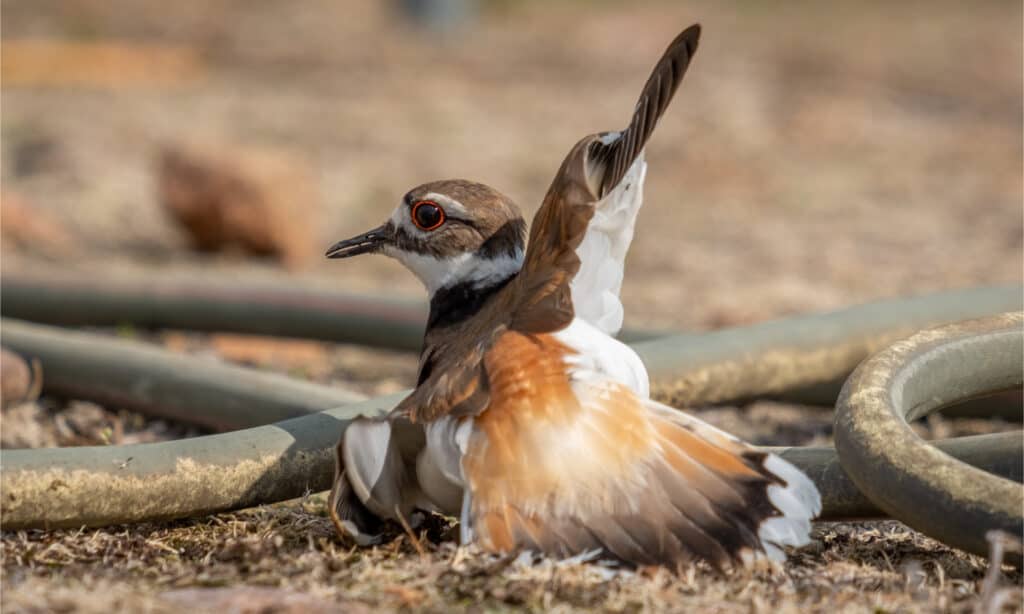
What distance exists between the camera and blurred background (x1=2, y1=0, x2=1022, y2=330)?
7254 mm

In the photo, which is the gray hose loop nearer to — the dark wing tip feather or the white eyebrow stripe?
the dark wing tip feather

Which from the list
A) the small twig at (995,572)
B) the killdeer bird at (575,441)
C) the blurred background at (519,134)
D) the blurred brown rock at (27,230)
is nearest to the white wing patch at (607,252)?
the killdeer bird at (575,441)

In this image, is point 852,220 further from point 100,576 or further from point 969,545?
point 100,576

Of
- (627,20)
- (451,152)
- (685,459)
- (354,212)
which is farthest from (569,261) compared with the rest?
(627,20)

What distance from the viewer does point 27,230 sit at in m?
7.35

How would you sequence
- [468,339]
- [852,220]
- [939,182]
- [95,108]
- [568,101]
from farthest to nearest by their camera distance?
[568,101]
[95,108]
[939,182]
[852,220]
[468,339]

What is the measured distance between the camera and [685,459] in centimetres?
283

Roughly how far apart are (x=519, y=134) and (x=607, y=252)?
23.3 ft

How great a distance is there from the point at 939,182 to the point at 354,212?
11.7 feet

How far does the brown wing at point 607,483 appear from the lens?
2.75 metres

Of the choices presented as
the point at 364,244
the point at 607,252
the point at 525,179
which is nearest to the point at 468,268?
the point at 364,244

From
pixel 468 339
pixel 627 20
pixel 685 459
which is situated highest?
pixel 627 20

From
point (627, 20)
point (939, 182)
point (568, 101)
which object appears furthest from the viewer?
point (627, 20)

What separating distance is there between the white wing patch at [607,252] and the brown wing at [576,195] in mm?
30
